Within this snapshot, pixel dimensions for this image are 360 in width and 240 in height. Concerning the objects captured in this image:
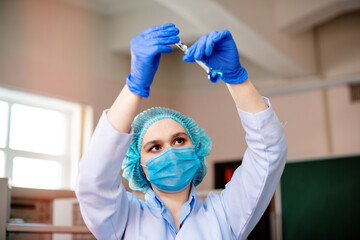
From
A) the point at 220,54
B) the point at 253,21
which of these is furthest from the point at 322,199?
the point at 220,54

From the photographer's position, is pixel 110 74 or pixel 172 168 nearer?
pixel 172 168

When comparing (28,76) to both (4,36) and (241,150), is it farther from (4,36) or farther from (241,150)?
(241,150)

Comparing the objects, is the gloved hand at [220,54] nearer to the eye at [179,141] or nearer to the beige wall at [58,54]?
the eye at [179,141]

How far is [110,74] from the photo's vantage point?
19.2 feet

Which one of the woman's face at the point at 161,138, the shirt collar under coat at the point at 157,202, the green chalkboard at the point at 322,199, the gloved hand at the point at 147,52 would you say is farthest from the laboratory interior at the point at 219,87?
the gloved hand at the point at 147,52

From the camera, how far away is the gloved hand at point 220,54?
3.75 feet

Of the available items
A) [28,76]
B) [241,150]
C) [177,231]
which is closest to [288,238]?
[241,150]

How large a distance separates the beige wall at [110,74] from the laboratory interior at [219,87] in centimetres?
1

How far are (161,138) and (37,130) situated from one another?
13.4 feet

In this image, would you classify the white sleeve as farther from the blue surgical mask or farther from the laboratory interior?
the laboratory interior

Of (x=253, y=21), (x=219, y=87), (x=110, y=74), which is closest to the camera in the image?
(x=253, y=21)

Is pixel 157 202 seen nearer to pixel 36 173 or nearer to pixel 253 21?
pixel 253 21

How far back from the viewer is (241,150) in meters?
6.10

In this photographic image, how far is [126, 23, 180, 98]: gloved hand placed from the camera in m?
1.13
